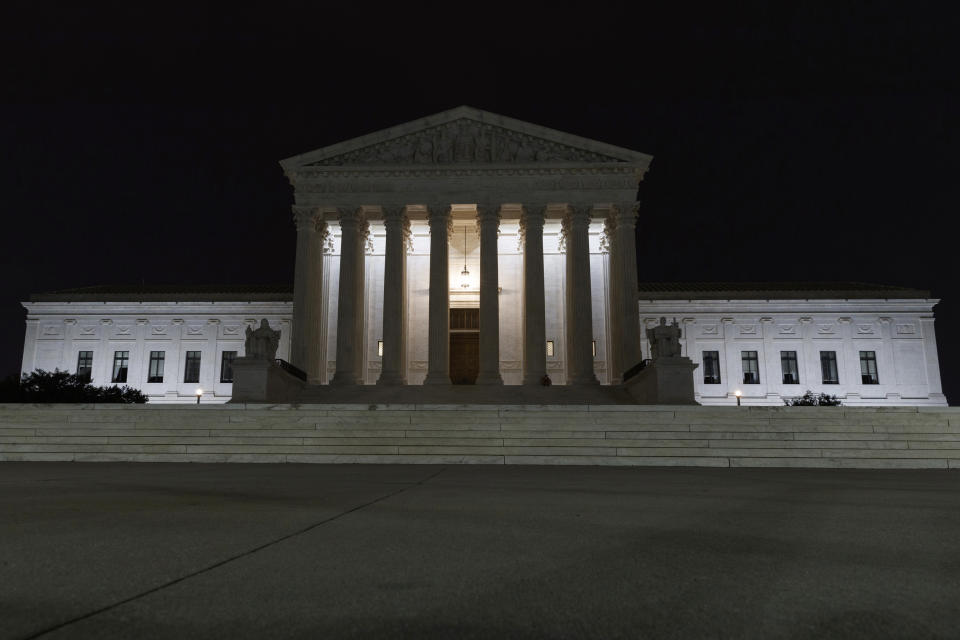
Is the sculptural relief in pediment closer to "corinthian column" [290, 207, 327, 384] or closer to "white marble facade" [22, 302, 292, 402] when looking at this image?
"corinthian column" [290, 207, 327, 384]

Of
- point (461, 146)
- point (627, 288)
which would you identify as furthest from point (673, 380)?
point (461, 146)

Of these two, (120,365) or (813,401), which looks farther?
(120,365)

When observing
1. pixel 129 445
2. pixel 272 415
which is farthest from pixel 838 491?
pixel 129 445

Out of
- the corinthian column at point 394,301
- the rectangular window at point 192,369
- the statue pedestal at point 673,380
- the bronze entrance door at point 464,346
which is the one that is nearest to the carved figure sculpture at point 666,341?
the statue pedestal at point 673,380

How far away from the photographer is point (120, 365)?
5244cm

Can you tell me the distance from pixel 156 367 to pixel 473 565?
54.3 metres

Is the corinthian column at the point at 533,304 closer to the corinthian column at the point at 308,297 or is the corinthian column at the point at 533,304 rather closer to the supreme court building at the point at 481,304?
the supreme court building at the point at 481,304

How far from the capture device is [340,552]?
203 inches

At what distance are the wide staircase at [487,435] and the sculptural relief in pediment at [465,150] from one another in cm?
2015

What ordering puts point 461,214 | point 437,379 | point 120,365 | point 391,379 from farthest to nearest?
point 120,365 < point 461,214 < point 391,379 < point 437,379

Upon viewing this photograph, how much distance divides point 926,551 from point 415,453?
14371mm

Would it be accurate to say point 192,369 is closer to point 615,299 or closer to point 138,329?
point 138,329

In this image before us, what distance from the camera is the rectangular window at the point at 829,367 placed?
50.9 m

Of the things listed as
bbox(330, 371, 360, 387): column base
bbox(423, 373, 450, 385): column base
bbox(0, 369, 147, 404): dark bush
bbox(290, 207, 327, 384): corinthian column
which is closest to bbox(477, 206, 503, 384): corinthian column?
bbox(423, 373, 450, 385): column base
